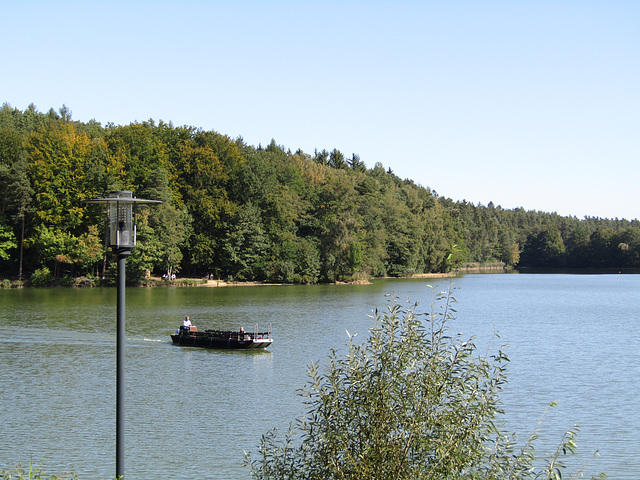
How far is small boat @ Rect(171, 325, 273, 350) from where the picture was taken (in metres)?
33.6

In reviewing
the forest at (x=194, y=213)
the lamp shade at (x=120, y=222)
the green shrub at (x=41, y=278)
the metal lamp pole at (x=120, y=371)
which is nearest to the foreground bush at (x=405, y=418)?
the metal lamp pole at (x=120, y=371)

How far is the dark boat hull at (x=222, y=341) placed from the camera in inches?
1321

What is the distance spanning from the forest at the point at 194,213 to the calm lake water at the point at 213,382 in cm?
2062

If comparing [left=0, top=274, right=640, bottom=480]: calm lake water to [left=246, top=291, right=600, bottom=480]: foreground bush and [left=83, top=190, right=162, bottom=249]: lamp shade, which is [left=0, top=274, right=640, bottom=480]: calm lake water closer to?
[left=246, top=291, right=600, bottom=480]: foreground bush

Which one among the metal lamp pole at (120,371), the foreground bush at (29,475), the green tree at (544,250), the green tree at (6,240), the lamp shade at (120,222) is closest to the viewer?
the foreground bush at (29,475)

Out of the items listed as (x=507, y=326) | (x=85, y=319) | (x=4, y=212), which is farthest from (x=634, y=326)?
(x=4, y=212)

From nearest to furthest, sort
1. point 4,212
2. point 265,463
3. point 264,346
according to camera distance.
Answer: point 265,463 → point 264,346 → point 4,212

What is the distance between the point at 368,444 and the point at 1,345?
3091 cm

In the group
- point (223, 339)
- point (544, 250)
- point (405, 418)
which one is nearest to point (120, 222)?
point (405, 418)

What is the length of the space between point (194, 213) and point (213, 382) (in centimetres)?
6075

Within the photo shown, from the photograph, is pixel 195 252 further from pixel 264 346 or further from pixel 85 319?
pixel 264 346

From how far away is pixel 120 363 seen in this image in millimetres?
9602

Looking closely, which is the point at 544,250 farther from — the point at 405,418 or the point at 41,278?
the point at 405,418

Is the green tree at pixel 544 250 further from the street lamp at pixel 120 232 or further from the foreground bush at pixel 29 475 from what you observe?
the street lamp at pixel 120 232
